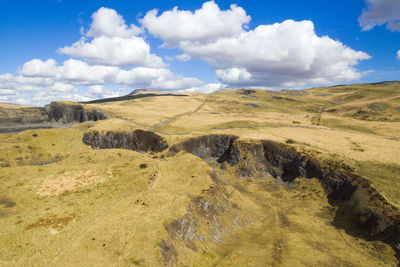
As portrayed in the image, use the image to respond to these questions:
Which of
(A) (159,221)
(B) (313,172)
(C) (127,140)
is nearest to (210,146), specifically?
(B) (313,172)

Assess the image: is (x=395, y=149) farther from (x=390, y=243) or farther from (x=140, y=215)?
(x=140, y=215)

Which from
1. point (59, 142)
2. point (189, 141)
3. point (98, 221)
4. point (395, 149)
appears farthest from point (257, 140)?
point (59, 142)

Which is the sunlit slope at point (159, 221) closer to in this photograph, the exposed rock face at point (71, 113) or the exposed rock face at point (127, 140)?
the exposed rock face at point (127, 140)

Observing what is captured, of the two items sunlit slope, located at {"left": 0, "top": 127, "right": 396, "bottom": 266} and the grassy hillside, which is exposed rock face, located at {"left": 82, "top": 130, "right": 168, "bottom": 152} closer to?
the grassy hillside

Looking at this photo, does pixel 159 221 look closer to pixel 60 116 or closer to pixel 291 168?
pixel 291 168

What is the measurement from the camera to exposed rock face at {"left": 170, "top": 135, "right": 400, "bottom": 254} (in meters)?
39.0

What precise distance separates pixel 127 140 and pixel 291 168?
7969cm

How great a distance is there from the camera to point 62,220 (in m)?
35.9

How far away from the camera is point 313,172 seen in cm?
6244

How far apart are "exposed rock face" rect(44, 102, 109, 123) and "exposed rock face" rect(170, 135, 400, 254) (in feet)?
327

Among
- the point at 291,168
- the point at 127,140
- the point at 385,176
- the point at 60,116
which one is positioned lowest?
the point at 291,168

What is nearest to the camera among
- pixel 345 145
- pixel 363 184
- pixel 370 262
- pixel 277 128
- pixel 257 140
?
pixel 370 262

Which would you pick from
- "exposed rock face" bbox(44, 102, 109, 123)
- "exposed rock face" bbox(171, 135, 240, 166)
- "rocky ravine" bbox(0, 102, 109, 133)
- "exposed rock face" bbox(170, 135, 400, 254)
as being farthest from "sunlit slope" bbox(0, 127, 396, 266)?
"rocky ravine" bbox(0, 102, 109, 133)

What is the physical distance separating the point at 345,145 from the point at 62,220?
90.7 meters
